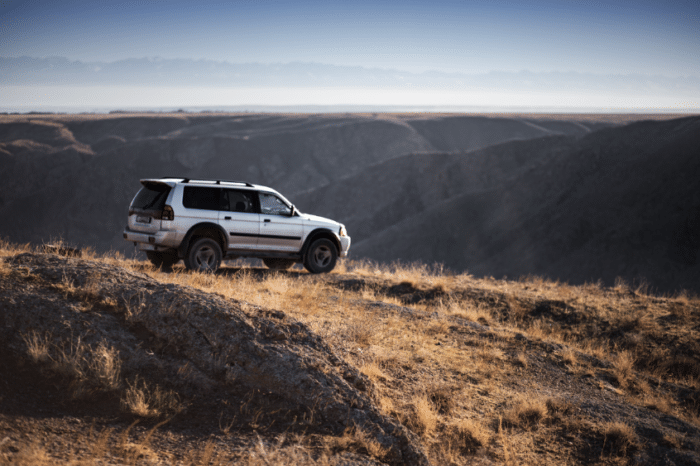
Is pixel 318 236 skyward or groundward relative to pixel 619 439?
skyward

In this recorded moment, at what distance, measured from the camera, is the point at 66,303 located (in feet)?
17.1

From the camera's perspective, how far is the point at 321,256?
12.6 meters

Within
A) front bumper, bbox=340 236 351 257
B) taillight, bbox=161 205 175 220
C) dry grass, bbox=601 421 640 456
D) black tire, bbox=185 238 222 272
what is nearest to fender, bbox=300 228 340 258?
front bumper, bbox=340 236 351 257

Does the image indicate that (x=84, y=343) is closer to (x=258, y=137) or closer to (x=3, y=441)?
(x=3, y=441)

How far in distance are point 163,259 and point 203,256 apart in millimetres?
1054

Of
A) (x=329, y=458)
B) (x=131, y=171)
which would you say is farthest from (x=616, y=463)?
→ (x=131, y=171)

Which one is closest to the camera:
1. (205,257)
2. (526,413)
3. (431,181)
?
(526,413)

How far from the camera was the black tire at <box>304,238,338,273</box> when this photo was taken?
40.3ft

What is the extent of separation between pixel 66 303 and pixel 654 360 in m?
10.2

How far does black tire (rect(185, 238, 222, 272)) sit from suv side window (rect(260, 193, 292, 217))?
1308mm

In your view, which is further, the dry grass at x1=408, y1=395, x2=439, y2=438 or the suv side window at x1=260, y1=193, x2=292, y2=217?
the suv side window at x1=260, y1=193, x2=292, y2=217

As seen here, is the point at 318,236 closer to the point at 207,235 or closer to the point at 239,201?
the point at 239,201

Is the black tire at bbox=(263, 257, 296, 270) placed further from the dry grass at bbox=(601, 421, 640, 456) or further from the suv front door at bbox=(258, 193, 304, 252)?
the dry grass at bbox=(601, 421, 640, 456)

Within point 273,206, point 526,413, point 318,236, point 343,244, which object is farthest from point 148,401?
point 343,244
